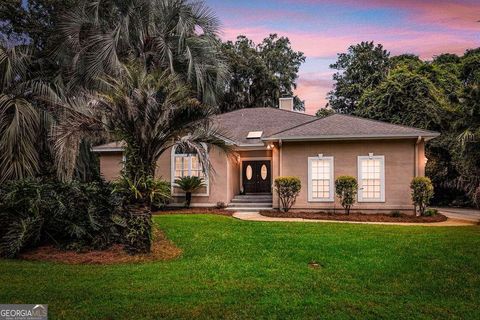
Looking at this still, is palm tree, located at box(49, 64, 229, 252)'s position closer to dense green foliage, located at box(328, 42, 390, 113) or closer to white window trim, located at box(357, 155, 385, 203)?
white window trim, located at box(357, 155, 385, 203)

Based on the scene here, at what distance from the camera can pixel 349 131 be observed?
14117 mm

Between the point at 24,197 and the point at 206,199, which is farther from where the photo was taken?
the point at 206,199

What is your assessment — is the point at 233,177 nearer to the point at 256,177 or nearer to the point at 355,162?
the point at 256,177

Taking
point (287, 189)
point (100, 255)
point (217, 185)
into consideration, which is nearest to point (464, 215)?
point (287, 189)

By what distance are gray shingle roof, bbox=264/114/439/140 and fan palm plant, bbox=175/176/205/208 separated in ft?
11.8

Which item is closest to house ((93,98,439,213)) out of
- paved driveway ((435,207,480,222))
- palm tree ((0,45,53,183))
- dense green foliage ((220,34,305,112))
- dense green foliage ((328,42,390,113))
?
paved driveway ((435,207,480,222))

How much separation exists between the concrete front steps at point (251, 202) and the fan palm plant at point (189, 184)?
5.19 feet

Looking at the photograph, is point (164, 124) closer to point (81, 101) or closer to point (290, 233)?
point (81, 101)

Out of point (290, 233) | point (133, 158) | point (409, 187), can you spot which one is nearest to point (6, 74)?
point (133, 158)

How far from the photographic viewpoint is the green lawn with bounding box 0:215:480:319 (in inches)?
185

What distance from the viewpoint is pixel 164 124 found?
26.4ft

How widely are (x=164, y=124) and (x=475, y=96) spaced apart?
10.8m

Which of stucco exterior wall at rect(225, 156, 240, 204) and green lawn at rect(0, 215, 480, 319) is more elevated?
stucco exterior wall at rect(225, 156, 240, 204)

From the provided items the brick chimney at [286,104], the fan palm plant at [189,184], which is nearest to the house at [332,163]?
the fan palm plant at [189,184]
